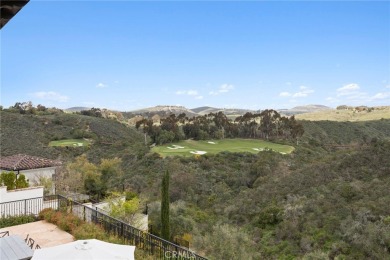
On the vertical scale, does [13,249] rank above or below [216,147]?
above

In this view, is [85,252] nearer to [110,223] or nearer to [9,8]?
[110,223]

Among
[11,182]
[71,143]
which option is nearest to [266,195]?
[11,182]

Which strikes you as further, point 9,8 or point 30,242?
point 30,242

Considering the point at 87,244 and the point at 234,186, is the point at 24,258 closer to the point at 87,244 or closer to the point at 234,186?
the point at 87,244

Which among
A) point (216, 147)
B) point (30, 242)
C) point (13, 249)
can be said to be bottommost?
point (216, 147)

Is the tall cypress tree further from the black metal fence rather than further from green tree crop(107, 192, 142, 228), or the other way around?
the black metal fence

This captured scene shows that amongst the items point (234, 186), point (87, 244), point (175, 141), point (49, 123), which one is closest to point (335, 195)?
point (234, 186)

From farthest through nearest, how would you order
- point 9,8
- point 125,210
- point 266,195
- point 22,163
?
point 266,195 < point 22,163 < point 125,210 < point 9,8
